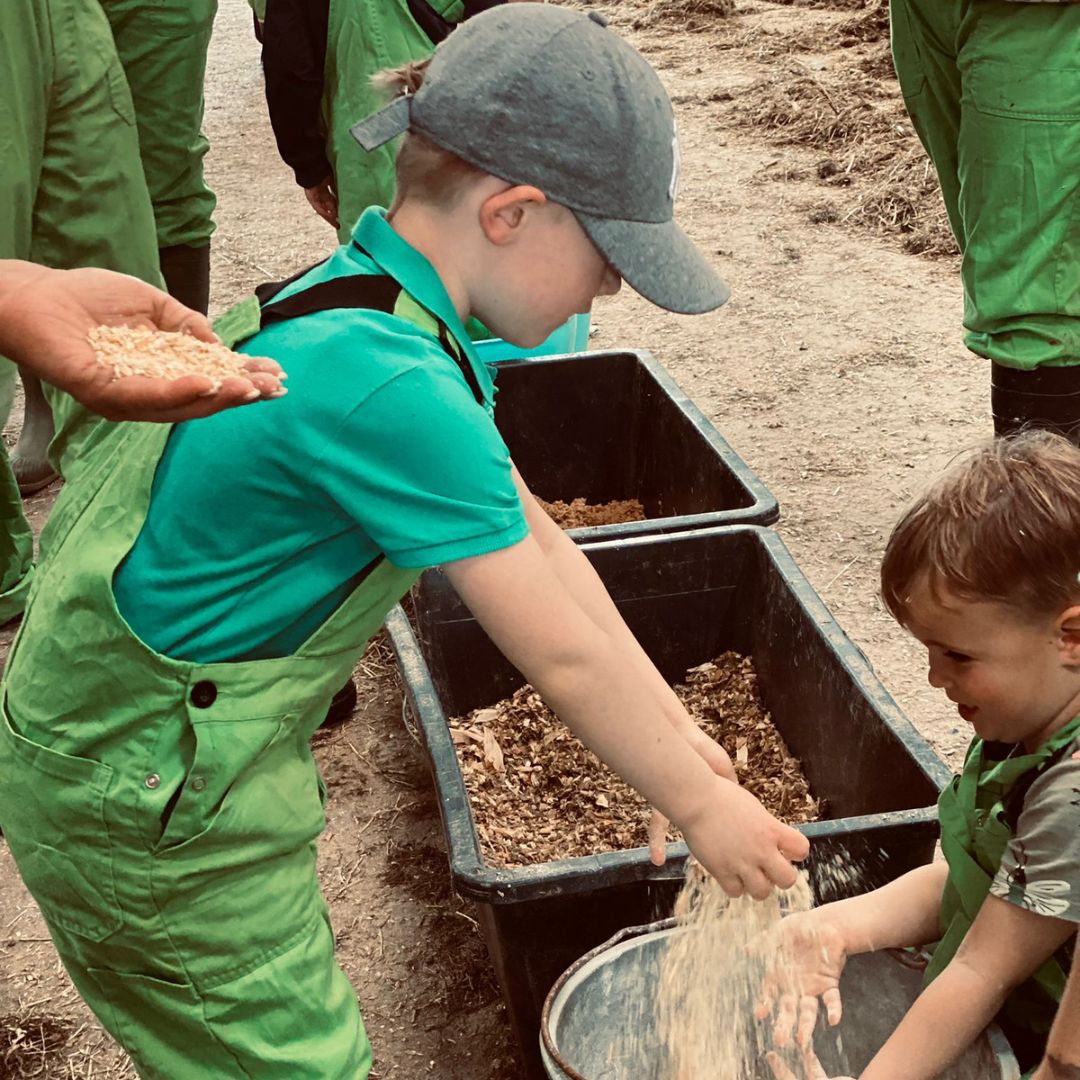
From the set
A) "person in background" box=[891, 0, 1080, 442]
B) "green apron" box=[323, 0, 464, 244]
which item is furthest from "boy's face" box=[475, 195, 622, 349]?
"green apron" box=[323, 0, 464, 244]

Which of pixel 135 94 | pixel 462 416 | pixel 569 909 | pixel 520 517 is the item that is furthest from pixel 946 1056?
pixel 135 94

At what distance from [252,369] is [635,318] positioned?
11.8ft

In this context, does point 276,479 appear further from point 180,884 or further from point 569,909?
point 569,909

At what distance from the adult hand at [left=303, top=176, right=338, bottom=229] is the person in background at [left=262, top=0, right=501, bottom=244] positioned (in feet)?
0.65

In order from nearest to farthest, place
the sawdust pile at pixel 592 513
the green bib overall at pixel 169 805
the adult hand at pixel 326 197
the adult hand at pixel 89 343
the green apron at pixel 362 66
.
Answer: the adult hand at pixel 89 343, the green bib overall at pixel 169 805, the green apron at pixel 362 66, the sawdust pile at pixel 592 513, the adult hand at pixel 326 197

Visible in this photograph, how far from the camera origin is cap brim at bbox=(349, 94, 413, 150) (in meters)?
1.37

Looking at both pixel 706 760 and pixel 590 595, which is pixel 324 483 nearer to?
pixel 590 595

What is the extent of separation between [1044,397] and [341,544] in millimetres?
1802

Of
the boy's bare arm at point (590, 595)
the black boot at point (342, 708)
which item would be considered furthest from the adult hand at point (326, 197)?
the boy's bare arm at point (590, 595)

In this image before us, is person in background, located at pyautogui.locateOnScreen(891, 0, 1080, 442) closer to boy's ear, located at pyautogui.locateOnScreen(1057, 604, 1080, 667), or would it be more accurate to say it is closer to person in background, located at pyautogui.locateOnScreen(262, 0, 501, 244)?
person in background, located at pyautogui.locateOnScreen(262, 0, 501, 244)

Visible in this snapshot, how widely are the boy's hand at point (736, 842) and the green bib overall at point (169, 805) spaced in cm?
37

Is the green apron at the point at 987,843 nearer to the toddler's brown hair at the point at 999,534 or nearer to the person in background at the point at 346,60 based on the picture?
the toddler's brown hair at the point at 999,534

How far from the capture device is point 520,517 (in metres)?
1.26

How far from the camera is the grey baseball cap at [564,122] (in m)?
1.32
